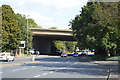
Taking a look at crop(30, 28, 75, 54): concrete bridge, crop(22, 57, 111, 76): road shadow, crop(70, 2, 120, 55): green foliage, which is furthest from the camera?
crop(30, 28, 75, 54): concrete bridge

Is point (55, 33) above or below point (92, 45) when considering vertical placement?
above

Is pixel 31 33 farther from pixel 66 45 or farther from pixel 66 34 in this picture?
pixel 66 45

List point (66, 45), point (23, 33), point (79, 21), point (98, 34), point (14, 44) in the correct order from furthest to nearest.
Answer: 1. point (66, 45)
2. point (23, 33)
3. point (14, 44)
4. point (79, 21)
5. point (98, 34)

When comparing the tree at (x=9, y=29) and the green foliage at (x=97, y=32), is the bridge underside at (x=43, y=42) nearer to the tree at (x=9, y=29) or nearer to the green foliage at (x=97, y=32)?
the tree at (x=9, y=29)

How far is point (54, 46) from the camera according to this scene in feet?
446

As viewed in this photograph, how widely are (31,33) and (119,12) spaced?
206 ft

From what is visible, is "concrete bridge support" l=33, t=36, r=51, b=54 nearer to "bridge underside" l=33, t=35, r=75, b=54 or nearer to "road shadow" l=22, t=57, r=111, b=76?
"bridge underside" l=33, t=35, r=75, b=54

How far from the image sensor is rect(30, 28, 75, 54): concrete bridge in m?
89.4

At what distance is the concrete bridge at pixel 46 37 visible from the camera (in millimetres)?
89375

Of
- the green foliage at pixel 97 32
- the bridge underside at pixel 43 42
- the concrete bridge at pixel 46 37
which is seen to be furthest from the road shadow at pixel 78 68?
the bridge underside at pixel 43 42

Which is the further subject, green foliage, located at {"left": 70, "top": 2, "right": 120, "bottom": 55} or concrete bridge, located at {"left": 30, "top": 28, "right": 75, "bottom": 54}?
concrete bridge, located at {"left": 30, "top": 28, "right": 75, "bottom": 54}

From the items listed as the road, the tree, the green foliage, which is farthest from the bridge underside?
the road

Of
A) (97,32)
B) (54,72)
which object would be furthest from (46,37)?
(54,72)

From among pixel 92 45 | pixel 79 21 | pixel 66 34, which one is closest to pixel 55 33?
pixel 66 34
